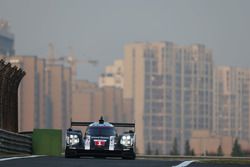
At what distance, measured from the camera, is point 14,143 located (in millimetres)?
40062

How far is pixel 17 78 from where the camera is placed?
Result: 132ft

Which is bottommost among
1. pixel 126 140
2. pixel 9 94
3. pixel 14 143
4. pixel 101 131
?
pixel 14 143

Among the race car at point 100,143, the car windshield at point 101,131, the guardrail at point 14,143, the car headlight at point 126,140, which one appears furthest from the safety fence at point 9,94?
the car headlight at point 126,140

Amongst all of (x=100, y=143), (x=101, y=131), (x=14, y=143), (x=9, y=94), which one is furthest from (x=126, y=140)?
(x=9, y=94)

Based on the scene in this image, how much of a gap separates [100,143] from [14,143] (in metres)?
4.29

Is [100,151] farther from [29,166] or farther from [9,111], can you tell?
[29,166]

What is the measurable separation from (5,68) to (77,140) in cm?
339

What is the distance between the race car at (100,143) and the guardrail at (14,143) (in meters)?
2.31

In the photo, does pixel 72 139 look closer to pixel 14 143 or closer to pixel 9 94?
pixel 14 143

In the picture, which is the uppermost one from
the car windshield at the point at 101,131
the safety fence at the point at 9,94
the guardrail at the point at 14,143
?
the safety fence at the point at 9,94

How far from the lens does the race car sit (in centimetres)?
3694

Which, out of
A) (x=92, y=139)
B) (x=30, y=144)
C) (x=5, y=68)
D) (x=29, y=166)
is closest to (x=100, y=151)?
(x=92, y=139)

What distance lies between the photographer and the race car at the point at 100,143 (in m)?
36.9

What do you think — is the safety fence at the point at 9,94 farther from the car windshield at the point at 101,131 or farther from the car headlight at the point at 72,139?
the car windshield at the point at 101,131
